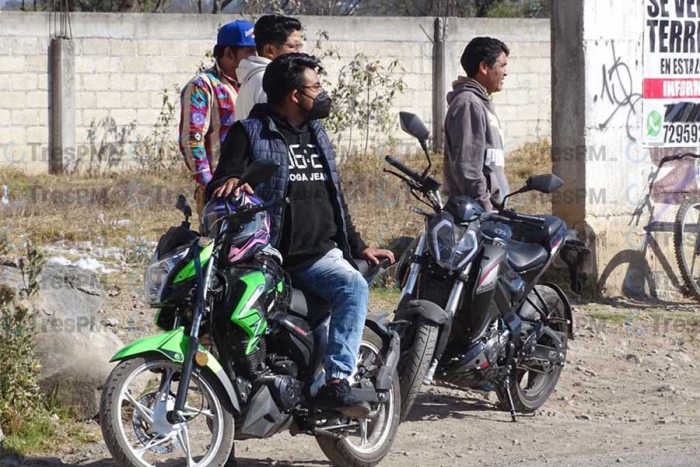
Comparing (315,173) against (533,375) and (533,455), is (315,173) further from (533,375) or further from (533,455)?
(533,375)

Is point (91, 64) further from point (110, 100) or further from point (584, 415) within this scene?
point (584, 415)

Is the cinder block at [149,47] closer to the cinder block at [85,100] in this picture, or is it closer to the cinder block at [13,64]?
the cinder block at [85,100]

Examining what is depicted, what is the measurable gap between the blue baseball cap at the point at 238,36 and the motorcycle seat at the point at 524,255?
176cm

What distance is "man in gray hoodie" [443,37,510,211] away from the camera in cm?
657

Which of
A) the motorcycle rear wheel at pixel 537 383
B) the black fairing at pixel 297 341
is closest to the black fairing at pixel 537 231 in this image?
the motorcycle rear wheel at pixel 537 383

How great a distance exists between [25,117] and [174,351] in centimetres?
1000

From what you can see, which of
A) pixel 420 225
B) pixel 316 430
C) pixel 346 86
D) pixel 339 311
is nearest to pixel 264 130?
pixel 339 311

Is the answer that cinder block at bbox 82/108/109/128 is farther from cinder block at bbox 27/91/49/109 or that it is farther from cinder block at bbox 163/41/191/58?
cinder block at bbox 163/41/191/58

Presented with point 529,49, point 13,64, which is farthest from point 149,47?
point 529,49

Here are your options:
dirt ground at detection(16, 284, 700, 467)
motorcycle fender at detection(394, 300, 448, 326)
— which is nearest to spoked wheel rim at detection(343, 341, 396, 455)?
dirt ground at detection(16, 284, 700, 467)

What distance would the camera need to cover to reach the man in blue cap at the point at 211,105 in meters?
6.34

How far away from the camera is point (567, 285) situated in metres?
9.12

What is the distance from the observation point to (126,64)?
1452 cm

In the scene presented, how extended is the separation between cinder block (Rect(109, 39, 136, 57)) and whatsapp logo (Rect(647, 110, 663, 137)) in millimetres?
7249
